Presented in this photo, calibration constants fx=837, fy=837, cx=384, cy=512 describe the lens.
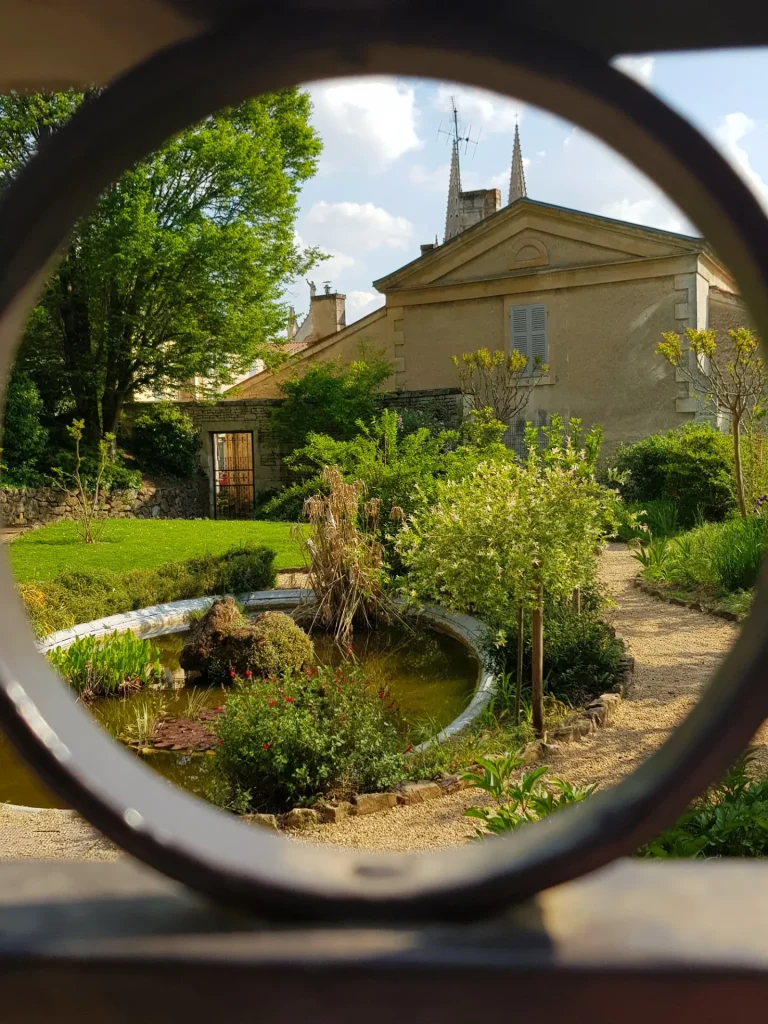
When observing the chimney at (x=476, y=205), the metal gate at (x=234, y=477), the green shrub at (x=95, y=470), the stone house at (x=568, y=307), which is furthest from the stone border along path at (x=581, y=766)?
the chimney at (x=476, y=205)

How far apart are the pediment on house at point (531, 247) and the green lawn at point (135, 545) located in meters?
6.00

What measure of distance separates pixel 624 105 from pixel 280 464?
1531cm

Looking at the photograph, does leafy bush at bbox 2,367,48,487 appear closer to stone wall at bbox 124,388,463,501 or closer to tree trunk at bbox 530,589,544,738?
stone wall at bbox 124,388,463,501

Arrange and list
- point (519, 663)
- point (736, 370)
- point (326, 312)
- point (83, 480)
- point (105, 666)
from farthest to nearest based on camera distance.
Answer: point (326, 312), point (83, 480), point (736, 370), point (105, 666), point (519, 663)

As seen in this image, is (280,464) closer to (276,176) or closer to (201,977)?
(276,176)

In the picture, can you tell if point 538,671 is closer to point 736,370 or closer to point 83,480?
point 736,370

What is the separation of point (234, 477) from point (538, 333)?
6496mm

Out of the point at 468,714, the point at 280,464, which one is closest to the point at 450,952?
the point at 468,714

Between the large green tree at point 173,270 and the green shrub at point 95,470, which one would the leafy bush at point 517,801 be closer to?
the green shrub at point 95,470

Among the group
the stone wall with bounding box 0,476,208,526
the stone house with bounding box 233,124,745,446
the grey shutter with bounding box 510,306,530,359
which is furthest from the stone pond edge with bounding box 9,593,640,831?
the grey shutter with bounding box 510,306,530,359

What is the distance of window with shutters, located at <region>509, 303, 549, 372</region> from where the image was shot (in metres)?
14.5

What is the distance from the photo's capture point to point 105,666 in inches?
220

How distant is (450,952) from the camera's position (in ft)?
1.77

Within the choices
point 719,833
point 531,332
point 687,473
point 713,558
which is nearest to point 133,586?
point 713,558
